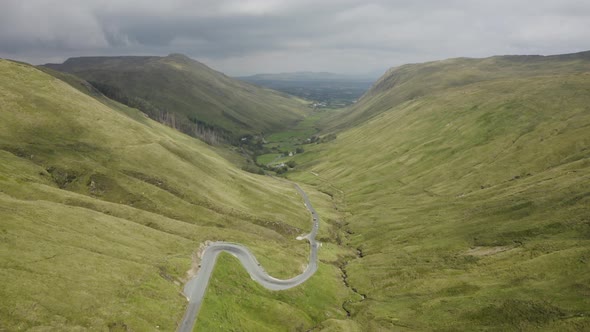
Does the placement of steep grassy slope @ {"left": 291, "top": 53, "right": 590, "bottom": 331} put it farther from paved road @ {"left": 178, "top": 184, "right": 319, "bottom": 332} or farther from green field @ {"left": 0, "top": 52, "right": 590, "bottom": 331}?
paved road @ {"left": 178, "top": 184, "right": 319, "bottom": 332}

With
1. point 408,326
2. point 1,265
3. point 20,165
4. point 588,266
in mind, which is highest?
point 20,165

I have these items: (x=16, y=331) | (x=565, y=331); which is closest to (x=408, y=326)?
(x=565, y=331)

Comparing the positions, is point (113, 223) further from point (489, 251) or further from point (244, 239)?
point (489, 251)

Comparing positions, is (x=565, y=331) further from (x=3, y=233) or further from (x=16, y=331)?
(x=3, y=233)

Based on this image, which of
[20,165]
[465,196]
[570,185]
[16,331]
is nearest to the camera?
[16,331]

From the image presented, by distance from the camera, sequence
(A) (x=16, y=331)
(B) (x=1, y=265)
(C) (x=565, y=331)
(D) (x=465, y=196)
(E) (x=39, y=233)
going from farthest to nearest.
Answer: (D) (x=465, y=196), (E) (x=39, y=233), (C) (x=565, y=331), (B) (x=1, y=265), (A) (x=16, y=331)

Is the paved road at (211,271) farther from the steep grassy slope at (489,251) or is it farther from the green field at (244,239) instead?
the steep grassy slope at (489,251)
